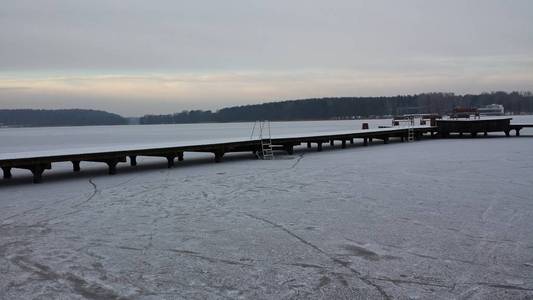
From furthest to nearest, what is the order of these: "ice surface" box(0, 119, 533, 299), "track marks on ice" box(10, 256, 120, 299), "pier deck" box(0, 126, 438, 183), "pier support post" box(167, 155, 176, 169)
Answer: "pier support post" box(167, 155, 176, 169)
"pier deck" box(0, 126, 438, 183)
"ice surface" box(0, 119, 533, 299)
"track marks on ice" box(10, 256, 120, 299)

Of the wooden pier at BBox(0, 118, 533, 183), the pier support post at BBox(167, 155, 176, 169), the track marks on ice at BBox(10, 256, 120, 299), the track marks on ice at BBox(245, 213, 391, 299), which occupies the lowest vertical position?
the track marks on ice at BBox(245, 213, 391, 299)

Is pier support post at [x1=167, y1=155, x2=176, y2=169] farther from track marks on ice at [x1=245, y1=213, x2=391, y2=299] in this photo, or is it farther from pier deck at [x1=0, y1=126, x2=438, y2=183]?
track marks on ice at [x1=245, y1=213, x2=391, y2=299]

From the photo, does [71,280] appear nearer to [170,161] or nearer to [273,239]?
[273,239]

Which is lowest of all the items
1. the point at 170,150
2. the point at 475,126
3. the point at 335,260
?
the point at 335,260

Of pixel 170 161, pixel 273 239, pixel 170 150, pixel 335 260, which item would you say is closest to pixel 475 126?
pixel 170 161

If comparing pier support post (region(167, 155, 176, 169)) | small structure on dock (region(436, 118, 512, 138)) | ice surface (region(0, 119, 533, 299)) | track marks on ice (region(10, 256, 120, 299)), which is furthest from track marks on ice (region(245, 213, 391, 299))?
small structure on dock (region(436, 118, 512, 138))

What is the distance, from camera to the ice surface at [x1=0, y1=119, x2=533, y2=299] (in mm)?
Answer: 4070

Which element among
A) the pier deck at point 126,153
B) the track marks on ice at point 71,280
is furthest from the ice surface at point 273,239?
the pier deck at point 126,153

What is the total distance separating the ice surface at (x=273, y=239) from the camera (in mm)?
4070

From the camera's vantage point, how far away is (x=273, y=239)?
562cm

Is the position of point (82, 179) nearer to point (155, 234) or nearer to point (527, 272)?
point (155, 234)

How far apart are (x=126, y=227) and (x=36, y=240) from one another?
1049mm

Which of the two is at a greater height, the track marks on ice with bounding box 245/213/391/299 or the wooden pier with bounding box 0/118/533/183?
the wooden pier with bounding box 0/118/533/183

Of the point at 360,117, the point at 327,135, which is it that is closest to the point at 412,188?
the point at 327,135
